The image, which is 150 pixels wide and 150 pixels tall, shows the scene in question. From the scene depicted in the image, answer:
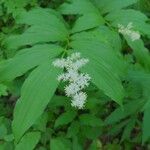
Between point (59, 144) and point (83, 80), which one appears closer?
point (83, 80)

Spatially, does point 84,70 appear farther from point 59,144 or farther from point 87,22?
point 59,144

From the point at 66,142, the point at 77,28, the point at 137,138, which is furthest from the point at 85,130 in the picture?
the point at 77,28

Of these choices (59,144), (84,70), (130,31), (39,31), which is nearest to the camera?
(84,70)

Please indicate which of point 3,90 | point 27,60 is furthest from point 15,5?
point 27,60

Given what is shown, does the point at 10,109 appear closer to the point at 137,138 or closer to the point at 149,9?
the point at 137,138

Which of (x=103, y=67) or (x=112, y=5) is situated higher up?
(x=103, y=67)
